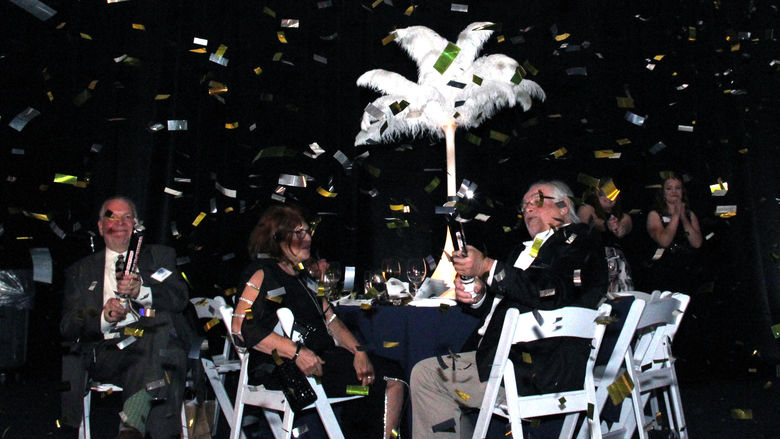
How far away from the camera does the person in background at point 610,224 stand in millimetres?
3564

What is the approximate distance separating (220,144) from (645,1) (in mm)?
3696

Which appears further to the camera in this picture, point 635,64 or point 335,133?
point 335,133

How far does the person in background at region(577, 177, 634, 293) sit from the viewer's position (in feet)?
11.7

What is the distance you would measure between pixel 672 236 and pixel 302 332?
277 cm

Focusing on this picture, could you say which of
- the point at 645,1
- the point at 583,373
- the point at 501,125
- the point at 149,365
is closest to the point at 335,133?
the point at 501,125

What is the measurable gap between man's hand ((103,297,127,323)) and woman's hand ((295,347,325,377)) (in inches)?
33.9

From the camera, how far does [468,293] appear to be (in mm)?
2479

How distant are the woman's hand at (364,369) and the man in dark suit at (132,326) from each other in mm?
896

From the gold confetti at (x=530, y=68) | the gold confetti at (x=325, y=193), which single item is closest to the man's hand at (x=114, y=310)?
the gold confetti at (x=325, y=193)

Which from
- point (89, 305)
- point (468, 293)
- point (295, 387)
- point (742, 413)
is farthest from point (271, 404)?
point (742, 413)

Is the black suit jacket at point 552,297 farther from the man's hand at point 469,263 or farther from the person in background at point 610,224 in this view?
the person in background at point 610,224

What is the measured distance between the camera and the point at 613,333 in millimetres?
2943

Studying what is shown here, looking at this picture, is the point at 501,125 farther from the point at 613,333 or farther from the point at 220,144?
the point at 613,333

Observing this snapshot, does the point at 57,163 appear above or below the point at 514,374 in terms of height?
above
